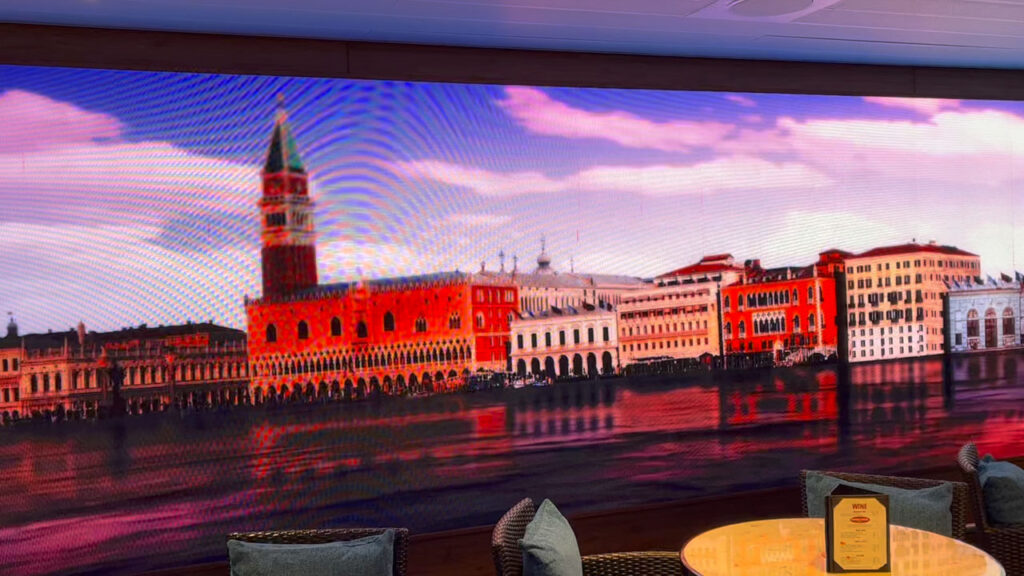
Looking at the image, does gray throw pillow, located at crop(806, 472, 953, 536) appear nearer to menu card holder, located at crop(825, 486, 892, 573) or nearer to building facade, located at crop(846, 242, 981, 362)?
menu card holder, located at crop(825, 486, 892, 573)

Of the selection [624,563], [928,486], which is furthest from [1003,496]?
[624,563]

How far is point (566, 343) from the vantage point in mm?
5562

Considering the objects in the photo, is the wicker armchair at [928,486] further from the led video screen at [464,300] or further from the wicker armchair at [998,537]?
the led video screen at [464,300]

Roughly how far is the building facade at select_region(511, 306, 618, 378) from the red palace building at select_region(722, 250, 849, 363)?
0.79m

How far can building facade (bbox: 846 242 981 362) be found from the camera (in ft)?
19.9

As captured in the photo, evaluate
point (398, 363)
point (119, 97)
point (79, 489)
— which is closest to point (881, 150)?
point (398, 363)

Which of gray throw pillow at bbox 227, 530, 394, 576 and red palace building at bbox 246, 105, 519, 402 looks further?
red palace building at bbox 246, 105, 519, 402

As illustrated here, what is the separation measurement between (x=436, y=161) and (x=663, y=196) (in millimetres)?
1404

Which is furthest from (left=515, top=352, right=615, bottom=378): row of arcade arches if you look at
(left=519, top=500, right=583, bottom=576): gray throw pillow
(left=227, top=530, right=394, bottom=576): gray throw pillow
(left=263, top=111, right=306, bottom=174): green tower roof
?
(left=227, top=530, right=394, bottom=576): gray throw pillow

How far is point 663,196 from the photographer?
5.59m

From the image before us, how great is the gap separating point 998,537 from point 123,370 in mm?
4179

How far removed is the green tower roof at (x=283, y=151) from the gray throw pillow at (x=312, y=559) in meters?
2.13

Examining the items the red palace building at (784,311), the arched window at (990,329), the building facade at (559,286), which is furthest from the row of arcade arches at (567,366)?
the arched window at (990,329)

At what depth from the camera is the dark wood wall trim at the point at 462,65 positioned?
14.7 ft
